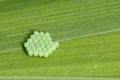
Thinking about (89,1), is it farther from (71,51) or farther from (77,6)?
(71,51)

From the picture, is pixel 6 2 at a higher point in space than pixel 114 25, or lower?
higher

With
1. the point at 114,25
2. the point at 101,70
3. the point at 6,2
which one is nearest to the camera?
the point at 101,70

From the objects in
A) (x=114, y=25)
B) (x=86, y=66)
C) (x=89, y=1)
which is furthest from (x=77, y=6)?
(x=86, y=66)
